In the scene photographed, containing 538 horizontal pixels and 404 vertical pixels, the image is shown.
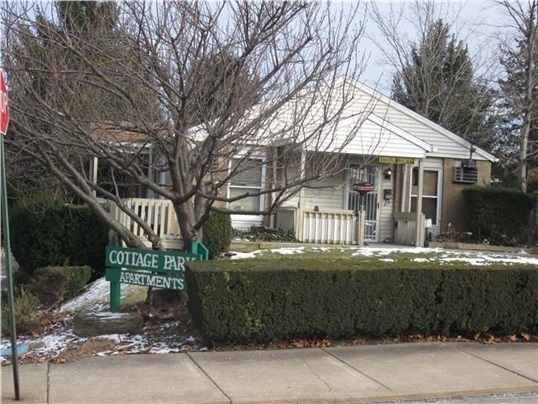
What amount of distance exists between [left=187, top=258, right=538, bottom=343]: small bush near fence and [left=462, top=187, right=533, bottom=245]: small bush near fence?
1044cm

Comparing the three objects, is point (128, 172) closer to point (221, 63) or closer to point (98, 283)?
point (221, 63)

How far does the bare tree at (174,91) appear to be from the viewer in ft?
22.8

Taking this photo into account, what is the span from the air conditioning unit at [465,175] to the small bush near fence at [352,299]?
11557 millimetres

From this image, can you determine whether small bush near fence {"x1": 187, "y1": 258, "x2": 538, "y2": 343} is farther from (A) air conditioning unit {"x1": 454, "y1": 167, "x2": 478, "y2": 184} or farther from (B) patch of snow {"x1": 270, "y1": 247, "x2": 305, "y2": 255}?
(A) air conditioning unit {"x1": 454, "y1": 167, "x2": 478, "y2": 184}

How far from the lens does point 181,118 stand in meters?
6.96

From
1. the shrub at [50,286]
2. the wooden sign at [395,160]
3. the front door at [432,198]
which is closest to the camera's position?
the shrub at [50,286]

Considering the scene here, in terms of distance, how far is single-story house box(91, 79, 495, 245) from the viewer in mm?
15766

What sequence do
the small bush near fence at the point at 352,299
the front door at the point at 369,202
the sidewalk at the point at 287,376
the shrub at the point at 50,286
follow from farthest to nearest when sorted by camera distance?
1. the front door at the point at 369,202
2. the shrub at the point at 50,286
3. the small bush near fence at the point at 352,299
4. the sidewalk at the point at 287,376

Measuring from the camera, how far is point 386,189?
59.9 ft

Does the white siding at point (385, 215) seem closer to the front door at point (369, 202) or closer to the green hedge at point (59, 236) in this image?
the front door at point (369, 202)

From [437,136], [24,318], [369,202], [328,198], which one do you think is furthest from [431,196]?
[24,318]

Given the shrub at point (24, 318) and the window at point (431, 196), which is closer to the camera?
the shrub at point (24, 318)

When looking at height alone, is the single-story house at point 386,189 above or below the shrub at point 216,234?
above

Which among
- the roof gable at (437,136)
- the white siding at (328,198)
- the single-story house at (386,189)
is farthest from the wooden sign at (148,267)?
the roof gable at (437,136)
